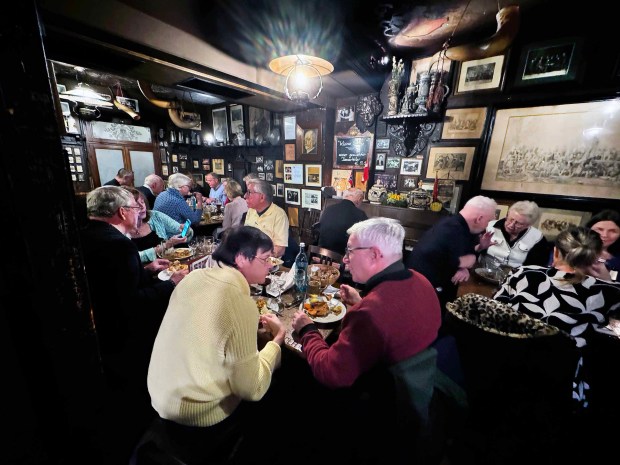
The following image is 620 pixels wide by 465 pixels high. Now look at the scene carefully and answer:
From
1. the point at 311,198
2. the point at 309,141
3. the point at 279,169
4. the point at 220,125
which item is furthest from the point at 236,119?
the point at 311,198

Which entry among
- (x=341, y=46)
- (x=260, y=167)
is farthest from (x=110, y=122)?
(x=341, y=46)

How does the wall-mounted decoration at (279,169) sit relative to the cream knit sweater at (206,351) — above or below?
above

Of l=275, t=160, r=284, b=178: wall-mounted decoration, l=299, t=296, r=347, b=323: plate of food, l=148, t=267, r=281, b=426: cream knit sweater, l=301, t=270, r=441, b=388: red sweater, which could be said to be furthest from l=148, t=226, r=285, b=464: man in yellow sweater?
l=275, t=160, r=284, b=178: wall-mounted decoration

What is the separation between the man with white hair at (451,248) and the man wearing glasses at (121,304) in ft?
7.51

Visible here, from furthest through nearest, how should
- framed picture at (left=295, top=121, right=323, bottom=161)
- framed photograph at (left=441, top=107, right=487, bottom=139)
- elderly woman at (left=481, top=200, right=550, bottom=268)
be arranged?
framed picture at (left=295, top=121, right=323, bottom=161), framed photograph at (left=441, top=107, right=487, bottom=139), elderly woman at (left=481, top=200, right=550, bottom=268)

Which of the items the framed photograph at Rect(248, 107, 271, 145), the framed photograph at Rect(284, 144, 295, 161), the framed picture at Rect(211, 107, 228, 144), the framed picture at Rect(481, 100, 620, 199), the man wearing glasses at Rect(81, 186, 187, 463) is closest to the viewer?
the man wearing glasses at Rect(81, 186, 187, 463)

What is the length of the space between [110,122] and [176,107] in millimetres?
3300

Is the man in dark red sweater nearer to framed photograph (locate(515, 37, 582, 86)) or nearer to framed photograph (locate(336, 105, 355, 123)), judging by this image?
framed photograph (locate(515, 37, 582, 86))

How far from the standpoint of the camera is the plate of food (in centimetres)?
174

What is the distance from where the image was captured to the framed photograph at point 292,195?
620 cm

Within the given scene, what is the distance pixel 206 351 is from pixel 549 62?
15.6ft

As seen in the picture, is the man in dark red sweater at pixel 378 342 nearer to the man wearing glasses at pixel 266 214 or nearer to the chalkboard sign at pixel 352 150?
the man wearing glasses at pixel 266 214

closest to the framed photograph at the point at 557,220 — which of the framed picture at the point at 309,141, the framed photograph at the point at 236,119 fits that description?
the framed picture at the point at 309,141

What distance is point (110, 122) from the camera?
7648mm
